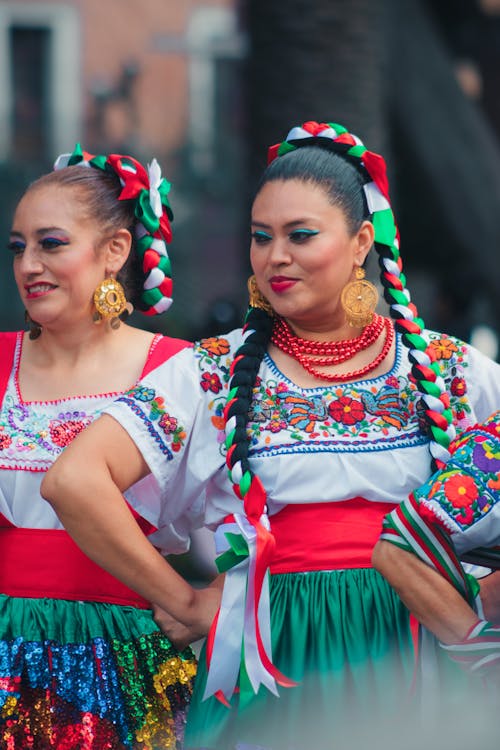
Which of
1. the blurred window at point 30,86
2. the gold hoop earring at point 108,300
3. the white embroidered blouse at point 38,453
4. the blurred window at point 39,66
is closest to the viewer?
the white embroidered blouse at point 38,453

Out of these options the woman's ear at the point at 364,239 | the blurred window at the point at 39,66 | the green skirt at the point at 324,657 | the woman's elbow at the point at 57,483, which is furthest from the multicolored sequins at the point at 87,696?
the blurred window at the point at 39,66

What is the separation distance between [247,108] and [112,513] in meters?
4.78

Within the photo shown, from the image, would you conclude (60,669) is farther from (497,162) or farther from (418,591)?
(497,162)

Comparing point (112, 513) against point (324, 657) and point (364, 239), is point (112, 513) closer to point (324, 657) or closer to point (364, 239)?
point (324, 657)

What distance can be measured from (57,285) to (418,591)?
1.22m

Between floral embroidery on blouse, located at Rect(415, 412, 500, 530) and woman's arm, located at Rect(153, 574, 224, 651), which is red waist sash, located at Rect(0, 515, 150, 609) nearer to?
woman's arm, located at Rect(153, 574, 224, 651)

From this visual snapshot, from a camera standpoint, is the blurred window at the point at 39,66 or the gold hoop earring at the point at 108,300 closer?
the gold hoop earring at the point at 108,300

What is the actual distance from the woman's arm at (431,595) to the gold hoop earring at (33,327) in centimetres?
118

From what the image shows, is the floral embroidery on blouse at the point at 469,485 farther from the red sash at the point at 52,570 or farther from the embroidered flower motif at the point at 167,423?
the red sash at the point at 52,570

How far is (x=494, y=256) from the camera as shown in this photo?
9.27m

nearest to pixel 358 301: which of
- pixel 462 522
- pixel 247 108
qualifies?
pixel 462 522

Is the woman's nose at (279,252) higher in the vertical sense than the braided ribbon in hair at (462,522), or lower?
higher

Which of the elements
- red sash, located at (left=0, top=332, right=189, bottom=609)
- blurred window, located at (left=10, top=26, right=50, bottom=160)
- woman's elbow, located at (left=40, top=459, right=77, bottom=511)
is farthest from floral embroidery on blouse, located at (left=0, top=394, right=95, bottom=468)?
blurred window, located at (left=10, top=26, right=50, bottom=160)

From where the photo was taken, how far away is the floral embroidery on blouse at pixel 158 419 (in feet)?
9.96
